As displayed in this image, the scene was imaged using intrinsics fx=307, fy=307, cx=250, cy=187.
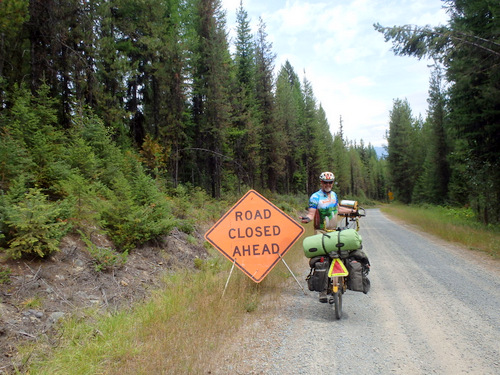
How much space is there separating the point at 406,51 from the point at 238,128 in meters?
15.8

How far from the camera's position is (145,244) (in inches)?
301

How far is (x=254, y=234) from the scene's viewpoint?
20.3 ft

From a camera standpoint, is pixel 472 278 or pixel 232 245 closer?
pixel 232 245

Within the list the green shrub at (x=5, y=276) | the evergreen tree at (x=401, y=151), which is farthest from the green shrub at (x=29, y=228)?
the evergreen tree at (x=401, y=151)

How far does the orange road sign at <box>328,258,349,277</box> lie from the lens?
15.5ft

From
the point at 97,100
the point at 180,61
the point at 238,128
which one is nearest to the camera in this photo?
the point at 97,100

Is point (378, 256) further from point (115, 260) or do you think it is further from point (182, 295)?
point (115, 260)

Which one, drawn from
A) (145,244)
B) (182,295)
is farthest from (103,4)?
(182,295)

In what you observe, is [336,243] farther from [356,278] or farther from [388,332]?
[388,332]

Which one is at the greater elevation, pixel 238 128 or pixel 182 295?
pixel 238 128

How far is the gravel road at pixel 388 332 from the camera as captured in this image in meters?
3.39

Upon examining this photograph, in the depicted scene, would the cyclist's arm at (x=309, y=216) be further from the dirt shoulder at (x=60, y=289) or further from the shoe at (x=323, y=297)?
the dirt shoulder at (x=60, y=289)

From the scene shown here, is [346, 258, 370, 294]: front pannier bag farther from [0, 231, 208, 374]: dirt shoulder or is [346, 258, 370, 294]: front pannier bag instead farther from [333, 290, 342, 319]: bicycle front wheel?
Answer: [0, 231, 208, 374]: dirt shoulder

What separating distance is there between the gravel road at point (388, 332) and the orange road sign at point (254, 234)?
890 millimetres
